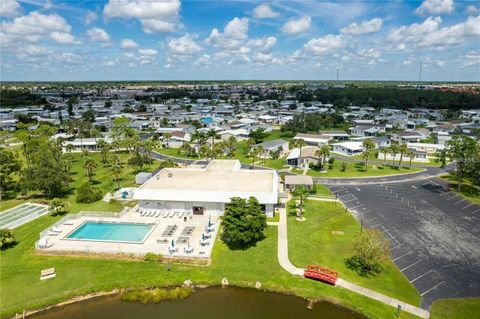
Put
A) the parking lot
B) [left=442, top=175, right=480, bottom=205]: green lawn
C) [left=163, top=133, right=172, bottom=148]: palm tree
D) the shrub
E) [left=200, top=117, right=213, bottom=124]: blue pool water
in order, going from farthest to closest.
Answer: [left=200, top=117, right=213, bottom=124]: blue pool water < [left=163, top=133, right=172, bottom=148]: palm tree < [left=442, top=175, right=480, bottom=205]: green lawn < the shrub < the parking lot

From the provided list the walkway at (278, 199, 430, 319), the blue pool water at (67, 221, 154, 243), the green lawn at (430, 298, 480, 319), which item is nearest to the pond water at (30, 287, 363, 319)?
the walkway at (278, 199, 430, 319)

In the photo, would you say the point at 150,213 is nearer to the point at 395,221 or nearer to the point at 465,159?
the point at 395,221

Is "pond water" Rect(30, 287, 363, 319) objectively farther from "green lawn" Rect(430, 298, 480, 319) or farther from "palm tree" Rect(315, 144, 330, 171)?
"palm tree" Rect(315, 144, 330, 171)

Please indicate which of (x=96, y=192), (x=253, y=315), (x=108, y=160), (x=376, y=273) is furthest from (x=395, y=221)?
(x=108, y=160)

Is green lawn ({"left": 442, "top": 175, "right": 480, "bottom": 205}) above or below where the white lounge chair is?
above

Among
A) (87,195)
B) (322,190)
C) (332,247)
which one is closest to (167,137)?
(87,195)

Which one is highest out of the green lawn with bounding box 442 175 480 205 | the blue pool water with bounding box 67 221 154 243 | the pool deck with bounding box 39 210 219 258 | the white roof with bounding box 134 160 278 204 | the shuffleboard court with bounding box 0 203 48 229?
the white roof with bounding box 134 160 278 204

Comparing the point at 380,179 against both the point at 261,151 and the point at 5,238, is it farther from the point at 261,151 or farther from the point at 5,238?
the point at 5,238
